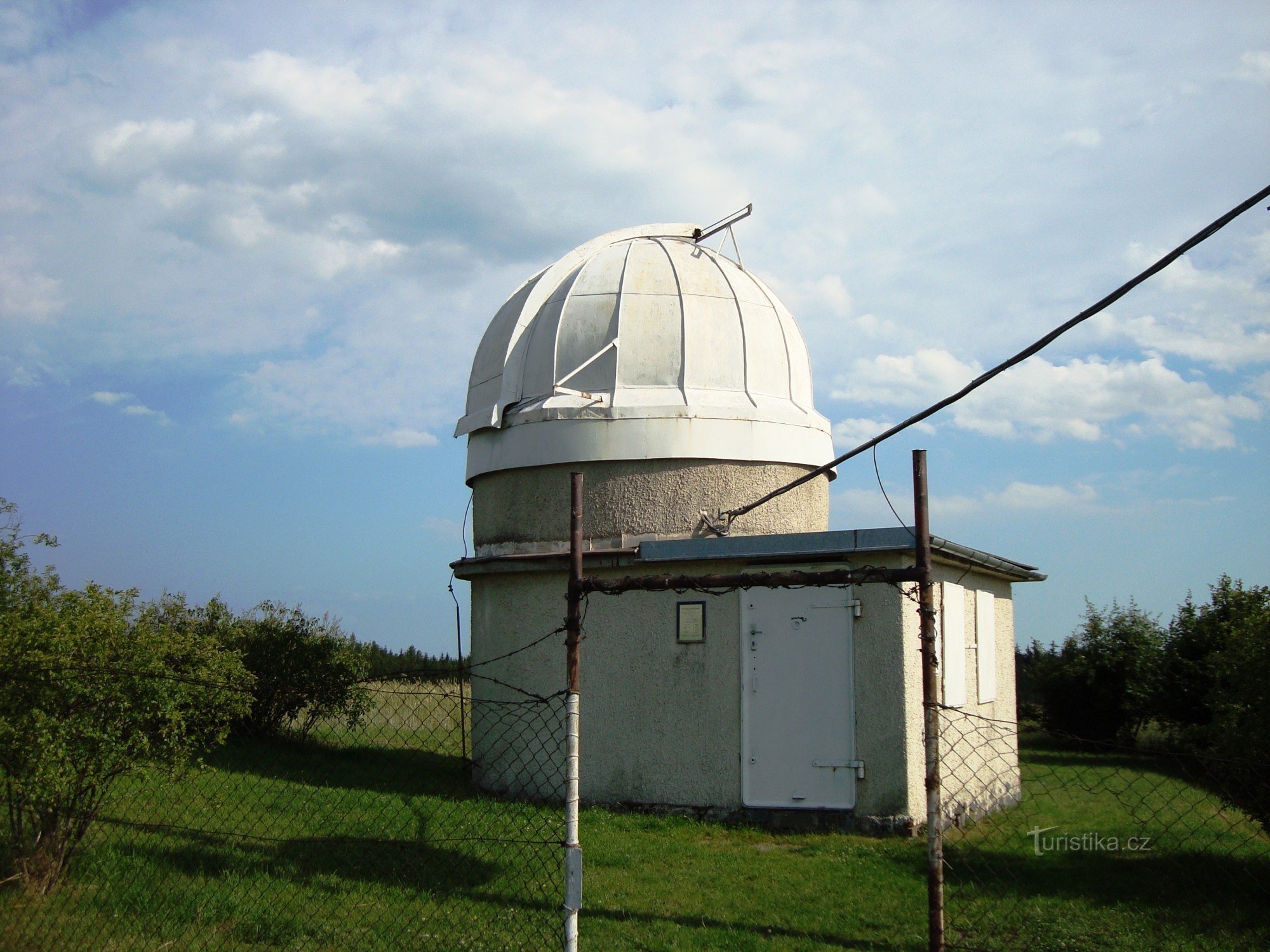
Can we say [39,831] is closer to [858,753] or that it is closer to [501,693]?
[501,693]

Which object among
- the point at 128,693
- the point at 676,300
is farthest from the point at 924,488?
the point at 676,300

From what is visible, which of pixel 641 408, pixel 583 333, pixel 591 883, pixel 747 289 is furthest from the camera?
pixel 747 289

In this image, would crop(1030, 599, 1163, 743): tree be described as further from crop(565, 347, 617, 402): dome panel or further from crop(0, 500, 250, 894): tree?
crop(0, 500, 250, 894): tree

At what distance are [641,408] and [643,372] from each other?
0.69m

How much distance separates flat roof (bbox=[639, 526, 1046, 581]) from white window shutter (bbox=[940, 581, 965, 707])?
1.16 ft

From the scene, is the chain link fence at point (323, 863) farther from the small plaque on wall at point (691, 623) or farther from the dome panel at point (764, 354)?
the dome panel at point (764, 354)

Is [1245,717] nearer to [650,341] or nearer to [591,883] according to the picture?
[591,883]

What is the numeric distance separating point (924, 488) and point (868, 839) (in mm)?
5130

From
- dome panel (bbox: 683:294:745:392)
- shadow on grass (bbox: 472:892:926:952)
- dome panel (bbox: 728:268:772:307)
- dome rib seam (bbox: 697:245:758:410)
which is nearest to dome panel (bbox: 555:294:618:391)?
dome panel (bbox: 683:294:745:392)

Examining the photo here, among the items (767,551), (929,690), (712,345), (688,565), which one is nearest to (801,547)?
(767,551)

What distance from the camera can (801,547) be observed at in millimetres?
9430

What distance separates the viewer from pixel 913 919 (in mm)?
6121
